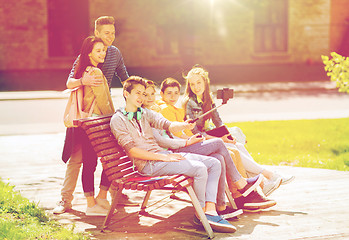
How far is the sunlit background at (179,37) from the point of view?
24.6 m

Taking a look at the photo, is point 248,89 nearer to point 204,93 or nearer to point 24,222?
point 204,93

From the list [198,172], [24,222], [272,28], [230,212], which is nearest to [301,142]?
[230,212]

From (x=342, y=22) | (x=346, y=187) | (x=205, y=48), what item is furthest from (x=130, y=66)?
(x=346, y=187)

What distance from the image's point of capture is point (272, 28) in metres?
28.7

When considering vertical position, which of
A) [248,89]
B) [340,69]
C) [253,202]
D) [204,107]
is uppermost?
[340,69]

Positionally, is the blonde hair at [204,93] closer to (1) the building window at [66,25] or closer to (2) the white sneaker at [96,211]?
(2) the white sneaker at [96,211]

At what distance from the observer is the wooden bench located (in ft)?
15.6

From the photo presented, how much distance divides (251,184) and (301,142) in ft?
14.2

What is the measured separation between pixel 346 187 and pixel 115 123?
9.31 ft

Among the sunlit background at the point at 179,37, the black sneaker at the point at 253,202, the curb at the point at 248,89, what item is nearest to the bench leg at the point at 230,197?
the black sneaker at the point at 253,202

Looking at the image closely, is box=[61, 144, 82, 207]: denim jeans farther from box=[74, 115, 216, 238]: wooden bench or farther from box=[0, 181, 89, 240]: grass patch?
box=[74, 115, 216, 238]: wooden bench

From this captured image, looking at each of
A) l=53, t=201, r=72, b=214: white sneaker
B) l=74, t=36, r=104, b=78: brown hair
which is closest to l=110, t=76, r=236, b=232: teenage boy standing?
l=74, t=36, r=104, b=78: brown hair

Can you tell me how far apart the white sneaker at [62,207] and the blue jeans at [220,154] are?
1273 mm

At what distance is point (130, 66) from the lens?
26469mm
